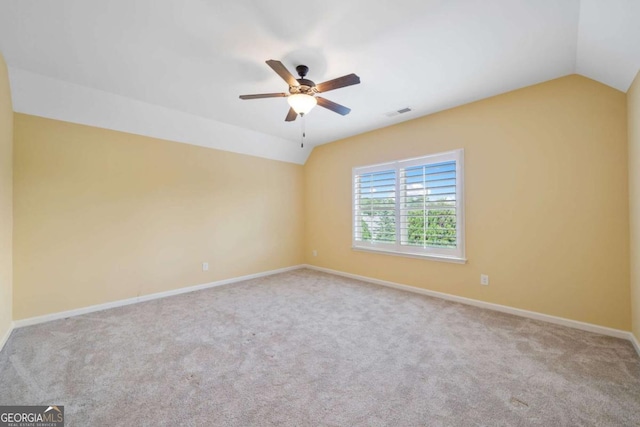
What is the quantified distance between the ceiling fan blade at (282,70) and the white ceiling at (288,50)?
0.29 meters

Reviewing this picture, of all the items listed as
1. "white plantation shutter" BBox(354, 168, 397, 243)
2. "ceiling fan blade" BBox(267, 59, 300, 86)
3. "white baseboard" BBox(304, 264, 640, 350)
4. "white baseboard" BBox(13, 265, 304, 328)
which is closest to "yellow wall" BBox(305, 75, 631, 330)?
"white baseboard" BBox(304, 264, 640, 350)

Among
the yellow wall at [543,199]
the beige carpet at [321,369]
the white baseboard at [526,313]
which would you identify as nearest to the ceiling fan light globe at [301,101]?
the yellow wall at [543,199]

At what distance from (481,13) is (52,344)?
14.7 ft

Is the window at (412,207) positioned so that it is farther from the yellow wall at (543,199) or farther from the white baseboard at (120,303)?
the white baseboard at (120,303)

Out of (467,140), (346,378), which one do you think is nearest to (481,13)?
(467,140)

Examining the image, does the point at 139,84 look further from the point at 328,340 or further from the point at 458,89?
the point at 458,89

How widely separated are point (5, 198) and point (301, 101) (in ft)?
9.83

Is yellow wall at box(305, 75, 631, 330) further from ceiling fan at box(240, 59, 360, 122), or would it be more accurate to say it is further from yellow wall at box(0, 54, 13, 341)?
yellow wall at box(0, 54, 13, 341)

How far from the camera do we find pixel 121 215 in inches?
128

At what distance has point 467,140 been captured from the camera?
127 inches

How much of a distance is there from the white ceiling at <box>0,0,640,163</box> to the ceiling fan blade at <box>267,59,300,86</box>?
289 millimetres

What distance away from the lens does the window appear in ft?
11.0

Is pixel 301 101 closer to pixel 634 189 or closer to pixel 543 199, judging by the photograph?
pixel 543 199

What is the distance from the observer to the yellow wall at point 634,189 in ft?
6.79
